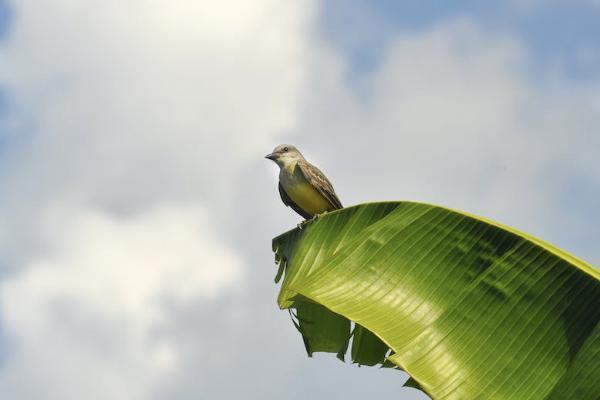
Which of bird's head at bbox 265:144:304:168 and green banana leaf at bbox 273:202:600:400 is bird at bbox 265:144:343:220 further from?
green banana leaf at bbox 273:202:600:400

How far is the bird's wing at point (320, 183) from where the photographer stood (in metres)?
11.5

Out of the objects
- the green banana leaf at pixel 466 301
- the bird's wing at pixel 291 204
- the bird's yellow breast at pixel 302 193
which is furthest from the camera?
the bird's wing at pixel 291 204

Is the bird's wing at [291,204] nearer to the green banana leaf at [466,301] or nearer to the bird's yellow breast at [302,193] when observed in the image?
the bird's yellow breast at [302,193]

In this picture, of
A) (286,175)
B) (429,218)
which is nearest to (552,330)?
(429,218)

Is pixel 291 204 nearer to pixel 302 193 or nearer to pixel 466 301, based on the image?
pixel 302 193

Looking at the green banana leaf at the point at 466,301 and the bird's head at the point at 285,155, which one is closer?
the green banana leaf at the point at 466,301

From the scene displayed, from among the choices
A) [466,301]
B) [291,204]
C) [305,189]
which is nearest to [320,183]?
[305,189]

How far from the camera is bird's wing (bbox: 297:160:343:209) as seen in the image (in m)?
11.5

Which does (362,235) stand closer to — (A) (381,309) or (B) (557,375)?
(A) (381,309)

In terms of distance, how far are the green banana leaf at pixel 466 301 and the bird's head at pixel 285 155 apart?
5538 mm

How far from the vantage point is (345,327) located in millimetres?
7492

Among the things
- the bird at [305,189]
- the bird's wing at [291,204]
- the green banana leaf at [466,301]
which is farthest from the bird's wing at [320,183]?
the green banana leaf at [466,301]

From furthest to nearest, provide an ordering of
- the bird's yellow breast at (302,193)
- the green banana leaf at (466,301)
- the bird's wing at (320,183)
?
the bird's yellow breast at (302,193)
the bird's wing at (320,183)
the green banana leaf at (466,301)

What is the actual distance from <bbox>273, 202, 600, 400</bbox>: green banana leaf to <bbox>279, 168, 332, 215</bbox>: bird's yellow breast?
15.7 ft
